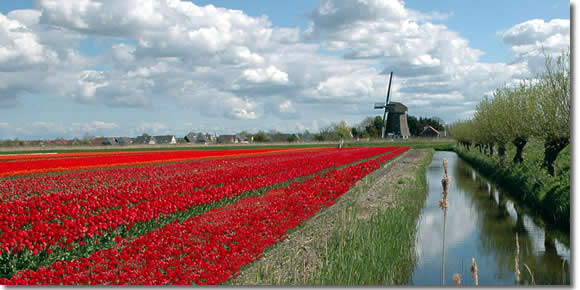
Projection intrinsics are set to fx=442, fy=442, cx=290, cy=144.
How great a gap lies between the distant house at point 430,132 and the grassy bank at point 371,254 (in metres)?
106

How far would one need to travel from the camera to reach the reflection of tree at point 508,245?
30.7 feet

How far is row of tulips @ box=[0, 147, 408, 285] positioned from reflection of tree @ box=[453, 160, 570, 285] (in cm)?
490

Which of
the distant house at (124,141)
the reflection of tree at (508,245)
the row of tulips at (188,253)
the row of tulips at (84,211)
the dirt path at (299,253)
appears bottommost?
the reflection of tree at (508,245)

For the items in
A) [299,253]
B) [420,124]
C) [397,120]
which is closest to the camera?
[299,253]

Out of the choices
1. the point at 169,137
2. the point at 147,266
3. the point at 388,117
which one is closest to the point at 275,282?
the point at 147,266

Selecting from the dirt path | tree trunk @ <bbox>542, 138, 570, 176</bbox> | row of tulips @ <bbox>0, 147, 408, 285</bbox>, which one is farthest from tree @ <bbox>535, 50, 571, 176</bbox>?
row of tulips @ <bbox>0, 147, 408, 285</bbox>

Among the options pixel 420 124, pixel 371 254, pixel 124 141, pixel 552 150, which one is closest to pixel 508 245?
pixel 371 254

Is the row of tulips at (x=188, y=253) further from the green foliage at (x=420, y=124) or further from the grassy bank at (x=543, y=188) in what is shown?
the green foliage at (x=420, y=124)

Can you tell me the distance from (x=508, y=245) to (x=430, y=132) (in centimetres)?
10753

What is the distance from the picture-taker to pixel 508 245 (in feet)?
38.9

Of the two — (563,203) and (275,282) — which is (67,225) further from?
(563,203)

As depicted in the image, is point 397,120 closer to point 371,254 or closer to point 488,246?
point 488,246

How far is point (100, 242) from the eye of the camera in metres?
9.29

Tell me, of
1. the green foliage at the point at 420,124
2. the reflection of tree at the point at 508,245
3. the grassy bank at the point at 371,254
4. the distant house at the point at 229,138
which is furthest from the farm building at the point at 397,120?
the grassy bank at the point at 371,254
